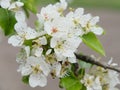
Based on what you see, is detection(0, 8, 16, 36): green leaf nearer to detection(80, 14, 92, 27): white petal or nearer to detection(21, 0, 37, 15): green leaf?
detection(21, 0, 37, 15): green leaf

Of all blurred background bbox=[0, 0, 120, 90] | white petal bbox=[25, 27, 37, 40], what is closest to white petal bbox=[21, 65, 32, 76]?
white petal bbox=[25, 27, 37, 40]

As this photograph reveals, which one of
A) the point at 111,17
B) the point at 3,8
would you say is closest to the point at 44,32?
the point at 3,8

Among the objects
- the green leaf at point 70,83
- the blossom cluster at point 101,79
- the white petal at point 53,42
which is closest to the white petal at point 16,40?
the white petal at point 53,42

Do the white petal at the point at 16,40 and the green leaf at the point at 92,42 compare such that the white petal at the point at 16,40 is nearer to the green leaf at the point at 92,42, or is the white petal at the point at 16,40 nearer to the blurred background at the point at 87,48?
the green leaf at the point at 92,42

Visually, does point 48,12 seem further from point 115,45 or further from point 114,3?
point 114,3

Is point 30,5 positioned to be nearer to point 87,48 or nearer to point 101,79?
point 101,79
